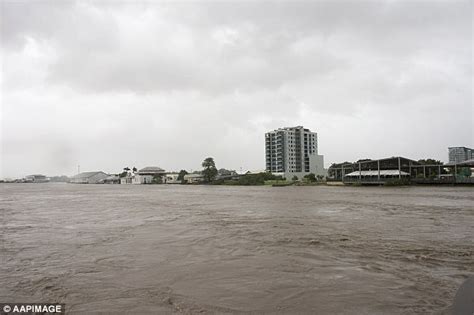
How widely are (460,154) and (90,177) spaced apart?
5023 inches

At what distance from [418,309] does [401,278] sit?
1.36 meters

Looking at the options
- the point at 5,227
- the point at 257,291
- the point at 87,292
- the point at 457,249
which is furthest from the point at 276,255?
the point at 5,227

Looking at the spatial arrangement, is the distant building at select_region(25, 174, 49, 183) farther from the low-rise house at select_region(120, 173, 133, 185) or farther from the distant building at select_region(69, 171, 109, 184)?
the low-rise house at select_region(120, 173, 133, 185)

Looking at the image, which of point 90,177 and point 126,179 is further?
point 90,177

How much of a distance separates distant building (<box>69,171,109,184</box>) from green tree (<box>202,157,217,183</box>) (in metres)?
62.6

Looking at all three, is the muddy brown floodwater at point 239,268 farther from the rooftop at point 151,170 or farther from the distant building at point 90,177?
the distant building at point 90,177

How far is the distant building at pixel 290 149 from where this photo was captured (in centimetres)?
8669

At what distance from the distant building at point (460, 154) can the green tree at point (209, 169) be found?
59904mm

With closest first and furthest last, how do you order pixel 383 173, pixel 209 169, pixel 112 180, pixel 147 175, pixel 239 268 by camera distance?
pixel 239 268 → pixel 383 173 → pixel 209 169 → pixel 147 175 → pixel 112 180

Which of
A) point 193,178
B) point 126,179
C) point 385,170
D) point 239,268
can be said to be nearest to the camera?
point 239,268

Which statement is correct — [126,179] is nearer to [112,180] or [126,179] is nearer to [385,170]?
[112,180]

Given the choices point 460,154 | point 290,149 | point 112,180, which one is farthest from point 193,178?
point 460,154

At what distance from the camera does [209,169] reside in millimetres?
78625

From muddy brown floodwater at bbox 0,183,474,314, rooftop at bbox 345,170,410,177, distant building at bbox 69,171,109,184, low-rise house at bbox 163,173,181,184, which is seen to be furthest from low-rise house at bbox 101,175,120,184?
muddy brown floodwater at bbox 0,183,474,314
